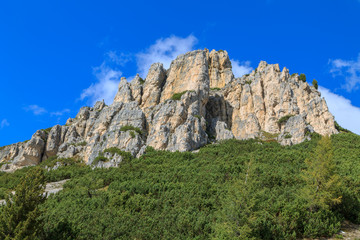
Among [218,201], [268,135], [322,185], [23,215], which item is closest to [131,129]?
[268,135]

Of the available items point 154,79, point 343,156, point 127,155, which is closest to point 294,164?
point 343,156

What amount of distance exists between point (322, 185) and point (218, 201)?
9830mm

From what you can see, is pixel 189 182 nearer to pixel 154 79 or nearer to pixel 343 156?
pixel 343 156

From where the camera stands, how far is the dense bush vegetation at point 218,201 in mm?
22062

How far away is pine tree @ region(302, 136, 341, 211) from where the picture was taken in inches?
934

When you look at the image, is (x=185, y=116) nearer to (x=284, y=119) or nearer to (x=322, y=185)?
(x=284, y=119)

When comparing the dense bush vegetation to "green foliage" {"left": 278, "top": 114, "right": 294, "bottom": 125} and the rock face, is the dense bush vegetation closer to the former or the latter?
the rock face

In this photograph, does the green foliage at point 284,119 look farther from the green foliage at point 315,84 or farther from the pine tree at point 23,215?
the pine tree at point 23,215

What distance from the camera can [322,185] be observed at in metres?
24.9

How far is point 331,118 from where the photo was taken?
65125 millimetres

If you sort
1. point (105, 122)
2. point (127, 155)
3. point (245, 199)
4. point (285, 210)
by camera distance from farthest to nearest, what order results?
point (105, 122) → point (127, 155) → point (285, 210) → point (245, 199)

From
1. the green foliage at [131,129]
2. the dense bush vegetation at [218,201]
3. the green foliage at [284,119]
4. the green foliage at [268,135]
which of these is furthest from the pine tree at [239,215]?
the green foliage at [284,119]

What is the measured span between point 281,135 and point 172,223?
44763 mm

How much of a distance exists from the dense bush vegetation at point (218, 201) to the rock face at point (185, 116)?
15.7 m
